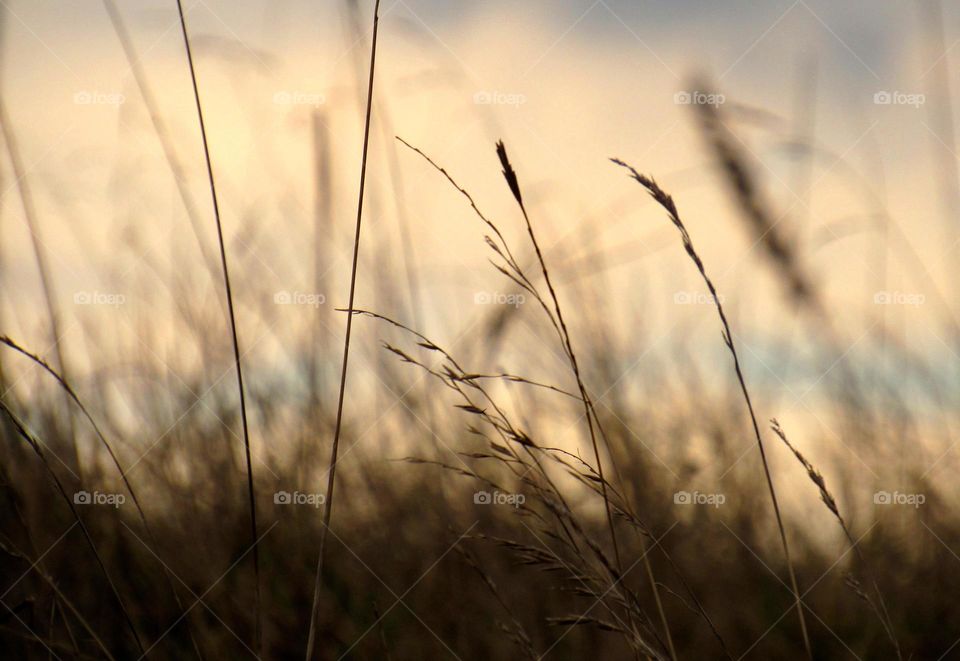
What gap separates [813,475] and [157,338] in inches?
66.8

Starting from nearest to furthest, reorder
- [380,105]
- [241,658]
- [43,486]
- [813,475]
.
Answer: [813,475]
[241,658]
[43,486]
[380,105]

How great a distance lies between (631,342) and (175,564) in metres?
1.22

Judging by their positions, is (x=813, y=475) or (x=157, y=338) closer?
(x=813, y=475)

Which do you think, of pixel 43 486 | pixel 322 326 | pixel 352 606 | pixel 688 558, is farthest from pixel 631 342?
pixel 43 486

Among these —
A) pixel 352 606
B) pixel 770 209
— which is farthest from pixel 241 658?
pixel 770 209

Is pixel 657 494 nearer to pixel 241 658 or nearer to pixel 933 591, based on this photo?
pixel 933 591

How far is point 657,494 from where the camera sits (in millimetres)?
2078

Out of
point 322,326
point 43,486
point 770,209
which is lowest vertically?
point 43,486

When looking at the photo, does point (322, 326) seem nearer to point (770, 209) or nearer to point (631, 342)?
point (631, 342)

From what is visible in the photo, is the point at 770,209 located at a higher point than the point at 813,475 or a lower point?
higher

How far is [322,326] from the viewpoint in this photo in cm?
197

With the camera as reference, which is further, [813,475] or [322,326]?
[322,326]

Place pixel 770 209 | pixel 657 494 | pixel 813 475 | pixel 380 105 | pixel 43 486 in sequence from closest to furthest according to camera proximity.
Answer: pixel 813 475, pixel 770 209, pixel 43 486, pixel 380 105, pixel 657 494

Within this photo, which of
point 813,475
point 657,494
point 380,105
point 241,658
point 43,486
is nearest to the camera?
point 813,475
